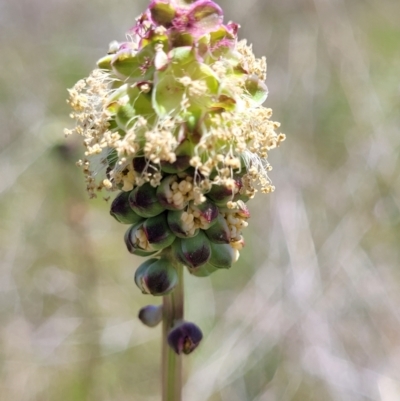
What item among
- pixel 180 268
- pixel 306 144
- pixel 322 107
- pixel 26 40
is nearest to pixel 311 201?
pixel 306 144

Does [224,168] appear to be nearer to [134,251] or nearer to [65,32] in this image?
[134,251]

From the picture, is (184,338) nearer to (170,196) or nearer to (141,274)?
(141,274)

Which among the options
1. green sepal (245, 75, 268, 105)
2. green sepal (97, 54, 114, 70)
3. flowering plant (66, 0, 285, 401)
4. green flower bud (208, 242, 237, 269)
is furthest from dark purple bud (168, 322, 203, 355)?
green sepal (97, 54, 114, 70)

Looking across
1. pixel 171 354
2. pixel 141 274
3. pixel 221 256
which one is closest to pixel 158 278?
pixel 141 274

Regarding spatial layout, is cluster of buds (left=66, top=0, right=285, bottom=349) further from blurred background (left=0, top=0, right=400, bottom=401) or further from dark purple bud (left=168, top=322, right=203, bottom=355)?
blurred background (left=0, top=0, right=400, bottom=401)

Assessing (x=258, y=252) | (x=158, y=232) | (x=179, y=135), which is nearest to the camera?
(x=179, y=135)

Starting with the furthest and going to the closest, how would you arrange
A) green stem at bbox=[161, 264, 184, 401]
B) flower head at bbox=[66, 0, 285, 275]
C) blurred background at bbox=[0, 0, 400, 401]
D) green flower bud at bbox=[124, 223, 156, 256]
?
blurred background at bbox=[0, 0, 400, 401] → green stem at bbox=[161, 264, 184, 401] → green flower bud at bbox=[124, 223, 156, 256] → flower head at bbox=[66, 0, 285, 275]

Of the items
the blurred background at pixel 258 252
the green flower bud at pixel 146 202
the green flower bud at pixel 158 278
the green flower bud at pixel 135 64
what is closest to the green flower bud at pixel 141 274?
the green flower bud at pixel 158 278
